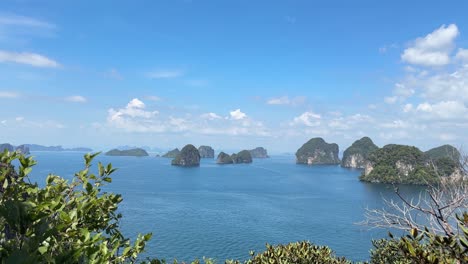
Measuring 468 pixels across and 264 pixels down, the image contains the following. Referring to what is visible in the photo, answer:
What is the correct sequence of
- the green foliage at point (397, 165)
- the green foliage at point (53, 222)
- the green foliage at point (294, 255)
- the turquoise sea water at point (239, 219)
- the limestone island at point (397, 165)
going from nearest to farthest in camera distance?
1. the green foliage at point (53, 222)
2. the green foliage at point (294, 255)
3. the turquoise sea water at point (239, 219)
4. the green foliage at point (397, 165)
5. the limestone island at point (397, 165)

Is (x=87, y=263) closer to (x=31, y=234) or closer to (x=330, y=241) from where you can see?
(x=31, y=234)

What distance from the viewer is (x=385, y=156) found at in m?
178

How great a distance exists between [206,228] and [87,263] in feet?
220

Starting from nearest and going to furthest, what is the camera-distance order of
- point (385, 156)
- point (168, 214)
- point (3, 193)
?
point (3, 193) → point (168, 214) → point (385, 156)

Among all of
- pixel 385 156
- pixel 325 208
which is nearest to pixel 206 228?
pixel 325 208

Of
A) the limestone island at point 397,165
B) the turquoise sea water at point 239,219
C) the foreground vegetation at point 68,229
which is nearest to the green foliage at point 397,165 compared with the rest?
the limestone island at point 397,165

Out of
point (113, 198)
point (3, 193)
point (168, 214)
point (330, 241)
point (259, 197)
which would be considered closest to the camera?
point (3, 193)

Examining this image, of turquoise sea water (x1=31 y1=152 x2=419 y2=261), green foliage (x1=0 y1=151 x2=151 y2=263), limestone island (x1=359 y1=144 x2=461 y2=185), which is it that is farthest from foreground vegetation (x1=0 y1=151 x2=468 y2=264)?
limestone island (x1=359 y1=144 x2=461 y2=185)

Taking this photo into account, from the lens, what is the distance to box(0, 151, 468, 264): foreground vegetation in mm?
2555

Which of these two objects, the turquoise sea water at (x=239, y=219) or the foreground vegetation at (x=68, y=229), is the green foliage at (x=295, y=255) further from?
the turquoise sea water at (x=239, y=219)

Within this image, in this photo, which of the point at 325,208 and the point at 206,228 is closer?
the point at 206,228

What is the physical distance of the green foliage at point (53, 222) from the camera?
8.19 feet

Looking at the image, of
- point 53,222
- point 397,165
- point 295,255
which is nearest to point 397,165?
point 397,165

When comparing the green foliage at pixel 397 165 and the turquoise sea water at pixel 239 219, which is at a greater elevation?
the green foliage at pixel 397 165
